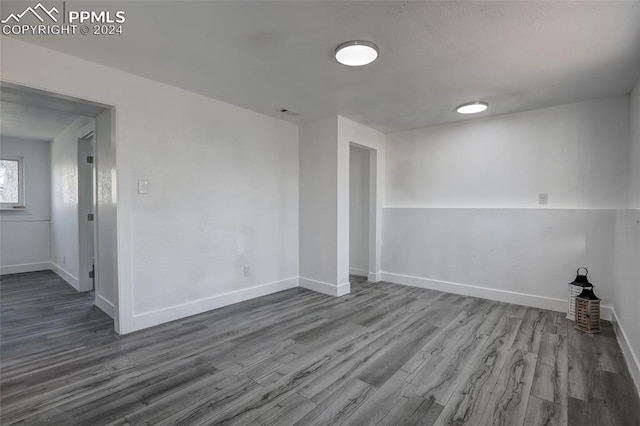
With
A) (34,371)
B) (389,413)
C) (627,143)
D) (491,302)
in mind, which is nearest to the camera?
(389,413)

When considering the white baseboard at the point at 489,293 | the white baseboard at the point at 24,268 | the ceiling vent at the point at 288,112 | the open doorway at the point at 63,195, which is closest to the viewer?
→ the open doorway at the point at 63,195

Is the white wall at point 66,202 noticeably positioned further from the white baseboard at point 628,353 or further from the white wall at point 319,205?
the white baseboard at point 628,353

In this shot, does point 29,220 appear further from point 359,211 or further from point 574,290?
point 574,290

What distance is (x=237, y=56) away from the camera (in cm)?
245

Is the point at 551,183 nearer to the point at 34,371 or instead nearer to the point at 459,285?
the point at 459,285

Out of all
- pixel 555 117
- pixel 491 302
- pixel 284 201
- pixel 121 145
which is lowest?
pixel 491 302

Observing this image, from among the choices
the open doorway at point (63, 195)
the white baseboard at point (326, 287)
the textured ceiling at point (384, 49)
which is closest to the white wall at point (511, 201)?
the textured ceiling at point (384, 49)

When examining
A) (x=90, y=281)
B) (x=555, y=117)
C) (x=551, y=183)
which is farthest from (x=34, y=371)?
(x=555, y=117)

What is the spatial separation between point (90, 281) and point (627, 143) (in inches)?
275

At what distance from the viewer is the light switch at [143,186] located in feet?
9.46

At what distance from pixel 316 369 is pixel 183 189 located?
2.28 m

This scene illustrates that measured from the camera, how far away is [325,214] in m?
4.18

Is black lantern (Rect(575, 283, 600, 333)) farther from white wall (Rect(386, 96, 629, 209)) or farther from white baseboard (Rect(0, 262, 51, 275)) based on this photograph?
white baseboard (Rect(0, 262, 51, 275))

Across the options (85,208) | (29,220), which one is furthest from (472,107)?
(29,220)
